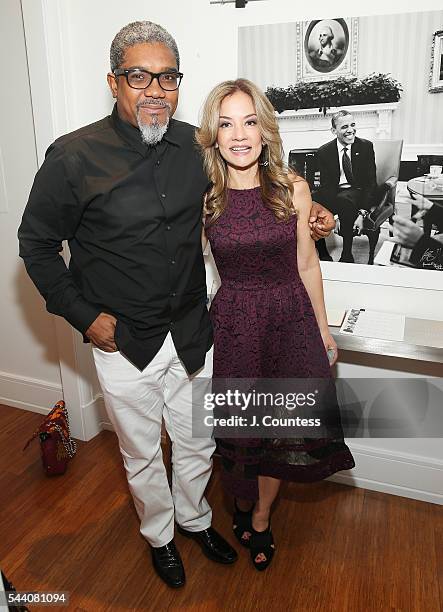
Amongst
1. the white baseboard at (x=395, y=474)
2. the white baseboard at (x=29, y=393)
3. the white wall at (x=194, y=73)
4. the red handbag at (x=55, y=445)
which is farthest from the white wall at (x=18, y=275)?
the white baseboard at (x=395, y=474)

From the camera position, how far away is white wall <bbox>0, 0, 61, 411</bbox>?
242cm

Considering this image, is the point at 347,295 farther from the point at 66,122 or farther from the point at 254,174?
the point at 66,122

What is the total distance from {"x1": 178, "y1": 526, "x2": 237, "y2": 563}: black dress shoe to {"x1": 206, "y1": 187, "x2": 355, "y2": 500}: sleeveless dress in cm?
32

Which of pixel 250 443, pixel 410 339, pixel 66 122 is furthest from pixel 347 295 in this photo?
pixel 66 122

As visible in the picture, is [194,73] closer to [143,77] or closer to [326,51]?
[326,51]

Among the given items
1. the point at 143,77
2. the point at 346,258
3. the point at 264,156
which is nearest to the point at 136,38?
the point at 143,77

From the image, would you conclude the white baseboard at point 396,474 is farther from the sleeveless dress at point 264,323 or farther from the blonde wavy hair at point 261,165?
the blonde wavy hair at point 261,165

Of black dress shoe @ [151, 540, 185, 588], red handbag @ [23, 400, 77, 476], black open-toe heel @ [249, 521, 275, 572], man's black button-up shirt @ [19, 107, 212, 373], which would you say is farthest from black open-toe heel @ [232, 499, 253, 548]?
red handbag @ [23, 400, 77, 476]

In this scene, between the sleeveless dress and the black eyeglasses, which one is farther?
the sleeveless dress

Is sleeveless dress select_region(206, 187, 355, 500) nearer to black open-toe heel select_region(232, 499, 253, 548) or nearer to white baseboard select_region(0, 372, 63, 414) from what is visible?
black open-toe heel select_region(232, 499, 253, 548)

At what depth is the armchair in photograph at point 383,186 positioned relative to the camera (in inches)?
74.2

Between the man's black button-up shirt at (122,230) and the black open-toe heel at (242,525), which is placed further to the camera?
the black open-toe heel at (242,525)

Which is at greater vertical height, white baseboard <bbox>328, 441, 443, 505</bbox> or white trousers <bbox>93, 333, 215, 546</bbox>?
white trousers <bbox>93, 333, 215, 546</bbox>

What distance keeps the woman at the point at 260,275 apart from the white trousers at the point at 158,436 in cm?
13
